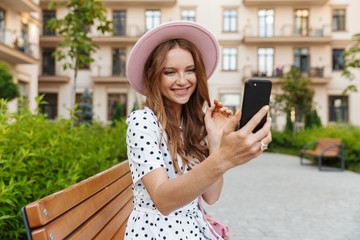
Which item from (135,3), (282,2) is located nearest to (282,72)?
(282,2)

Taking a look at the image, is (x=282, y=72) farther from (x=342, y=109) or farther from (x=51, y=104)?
(x=51, y=104)

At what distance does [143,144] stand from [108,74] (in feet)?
84.6

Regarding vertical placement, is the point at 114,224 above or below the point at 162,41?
below

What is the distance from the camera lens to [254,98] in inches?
50.6

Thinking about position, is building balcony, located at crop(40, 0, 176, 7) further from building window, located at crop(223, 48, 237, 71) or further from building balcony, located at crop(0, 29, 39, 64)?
building balcony, located at crop(0, 29, 39, 64)

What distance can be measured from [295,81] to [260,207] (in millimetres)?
15870

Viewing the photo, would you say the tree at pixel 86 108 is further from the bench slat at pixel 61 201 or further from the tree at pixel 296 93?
the bench slat at pixel 61 201

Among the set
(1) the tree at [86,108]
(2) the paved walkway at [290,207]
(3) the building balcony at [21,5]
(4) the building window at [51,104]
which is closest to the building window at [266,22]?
(1) the tree at [86,108]

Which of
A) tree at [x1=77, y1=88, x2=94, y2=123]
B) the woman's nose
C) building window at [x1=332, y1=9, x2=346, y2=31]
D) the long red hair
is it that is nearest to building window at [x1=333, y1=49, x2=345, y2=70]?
building window at [x1=332, y1=9, x2=346, y2=31]

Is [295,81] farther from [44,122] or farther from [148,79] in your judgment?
[148,79]

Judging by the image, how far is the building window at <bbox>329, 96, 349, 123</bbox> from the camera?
25953 mm

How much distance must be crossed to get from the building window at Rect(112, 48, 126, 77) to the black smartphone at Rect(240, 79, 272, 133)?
25879 millimetres

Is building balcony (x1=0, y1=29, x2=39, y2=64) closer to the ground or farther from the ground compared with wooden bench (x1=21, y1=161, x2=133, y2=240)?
farther from the ground

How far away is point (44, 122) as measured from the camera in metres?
3.81
